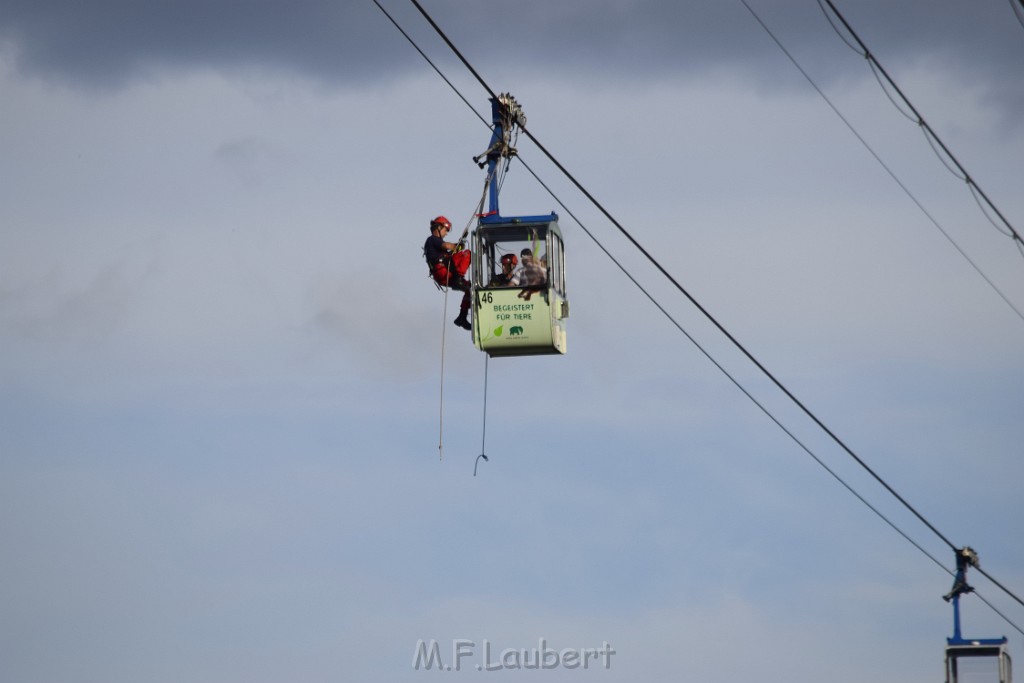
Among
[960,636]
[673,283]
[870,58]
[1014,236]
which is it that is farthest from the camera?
[960,636]

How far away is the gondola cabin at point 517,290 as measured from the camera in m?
22.6

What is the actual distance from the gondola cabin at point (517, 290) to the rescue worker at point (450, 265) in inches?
11.4

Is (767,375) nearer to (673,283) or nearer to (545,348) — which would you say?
(673,283)

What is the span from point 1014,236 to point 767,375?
24.6 feet

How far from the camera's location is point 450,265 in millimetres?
23125

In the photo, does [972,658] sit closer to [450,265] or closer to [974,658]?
[974,658]

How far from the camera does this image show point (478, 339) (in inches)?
890

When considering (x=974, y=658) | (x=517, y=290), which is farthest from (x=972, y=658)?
(x=517, y=290)

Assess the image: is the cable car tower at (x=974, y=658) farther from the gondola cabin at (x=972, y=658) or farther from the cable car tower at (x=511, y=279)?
the cable car tower at (x=511, y=279)

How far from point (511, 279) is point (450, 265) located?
895 mm

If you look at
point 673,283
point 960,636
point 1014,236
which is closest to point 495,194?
point 673,283

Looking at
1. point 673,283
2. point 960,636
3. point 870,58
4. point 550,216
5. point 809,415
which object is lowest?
point 960,636

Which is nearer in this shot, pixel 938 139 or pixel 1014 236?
pixel 938 139

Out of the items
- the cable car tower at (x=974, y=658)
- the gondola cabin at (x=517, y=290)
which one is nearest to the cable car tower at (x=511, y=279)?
the gondola cabin at (x=517, y=290)
